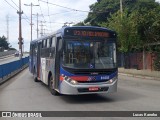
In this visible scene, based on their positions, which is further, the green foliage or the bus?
the green foliage

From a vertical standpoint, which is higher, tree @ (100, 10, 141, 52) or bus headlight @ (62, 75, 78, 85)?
tree @ (100, 10, 141, 52)

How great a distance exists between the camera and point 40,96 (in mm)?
15305

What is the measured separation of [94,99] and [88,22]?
4580 cm

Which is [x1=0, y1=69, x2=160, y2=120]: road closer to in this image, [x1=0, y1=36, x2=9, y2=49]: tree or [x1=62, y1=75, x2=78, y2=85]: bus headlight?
[x1=62, y1=75, x2=78, y2=85]: bus headlight

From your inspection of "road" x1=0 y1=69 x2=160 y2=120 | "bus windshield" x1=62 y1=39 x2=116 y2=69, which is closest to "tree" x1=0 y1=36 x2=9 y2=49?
"road" x1=0 y1=69 x2=160 y2=120

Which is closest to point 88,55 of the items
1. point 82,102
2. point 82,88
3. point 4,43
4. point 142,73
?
point 82,88

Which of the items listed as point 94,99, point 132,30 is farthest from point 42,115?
point 132,30

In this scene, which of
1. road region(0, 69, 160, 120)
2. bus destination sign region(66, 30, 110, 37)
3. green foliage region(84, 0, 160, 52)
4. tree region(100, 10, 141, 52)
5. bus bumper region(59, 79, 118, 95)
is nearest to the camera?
road region(0, 69, 160, 120)

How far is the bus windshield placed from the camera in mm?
13117

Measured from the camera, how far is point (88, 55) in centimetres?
1323

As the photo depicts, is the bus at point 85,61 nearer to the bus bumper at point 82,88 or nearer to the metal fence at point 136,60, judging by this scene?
the bus bumper at point 82,88

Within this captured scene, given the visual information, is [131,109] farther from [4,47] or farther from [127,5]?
[4,47]

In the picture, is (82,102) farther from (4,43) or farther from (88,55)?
(4,43)

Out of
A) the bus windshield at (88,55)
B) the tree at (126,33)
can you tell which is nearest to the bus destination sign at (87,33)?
the bus windshield at (88,55)
